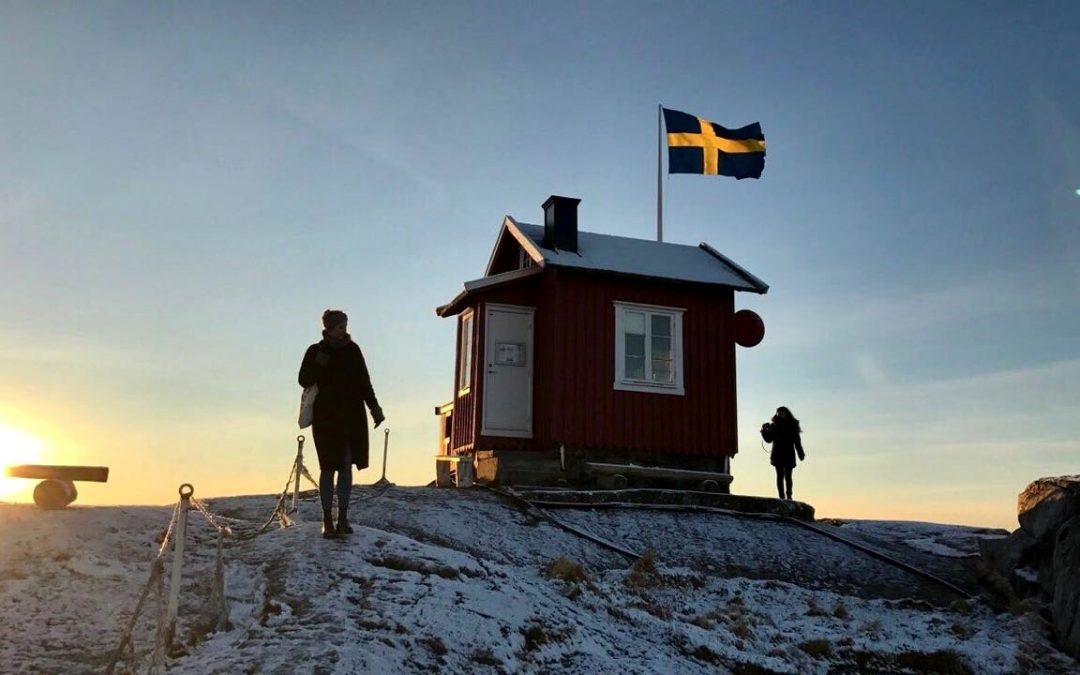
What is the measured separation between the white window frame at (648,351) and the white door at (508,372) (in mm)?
1678

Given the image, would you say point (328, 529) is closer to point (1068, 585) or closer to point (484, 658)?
point (484, 658)

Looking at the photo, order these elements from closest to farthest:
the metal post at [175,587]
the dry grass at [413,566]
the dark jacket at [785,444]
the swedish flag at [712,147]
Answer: the metal post at [175,587] → the dry grass at [413,566] → the dark jacket at [785,444] → the swedish flag at [712,147]

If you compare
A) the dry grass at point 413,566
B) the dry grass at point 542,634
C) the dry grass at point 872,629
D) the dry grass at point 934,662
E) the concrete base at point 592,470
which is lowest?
the dry grass at point 934,662

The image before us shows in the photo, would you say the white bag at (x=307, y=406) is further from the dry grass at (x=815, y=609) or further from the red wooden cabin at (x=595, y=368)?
the red wooden cabin at (x=595, y=368)

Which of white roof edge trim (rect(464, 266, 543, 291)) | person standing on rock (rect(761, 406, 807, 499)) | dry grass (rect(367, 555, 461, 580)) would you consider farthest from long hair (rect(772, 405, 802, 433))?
dry grass (rect(367, 555, 461, 580))

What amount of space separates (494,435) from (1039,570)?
9070 mm

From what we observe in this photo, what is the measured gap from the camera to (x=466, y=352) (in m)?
19.9

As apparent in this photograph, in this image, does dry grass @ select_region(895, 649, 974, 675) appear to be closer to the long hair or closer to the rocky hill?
the rocky hill

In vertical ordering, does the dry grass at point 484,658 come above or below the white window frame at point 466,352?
below

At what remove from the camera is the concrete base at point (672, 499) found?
15.4 meters

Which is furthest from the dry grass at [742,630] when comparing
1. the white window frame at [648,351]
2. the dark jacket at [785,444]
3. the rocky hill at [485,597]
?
the dark jacket at [785,444]

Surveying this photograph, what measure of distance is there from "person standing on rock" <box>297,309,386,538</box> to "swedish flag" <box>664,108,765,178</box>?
1498 cm

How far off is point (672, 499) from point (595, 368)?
10.3 ft

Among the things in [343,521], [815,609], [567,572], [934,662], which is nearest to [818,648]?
[934,662]
